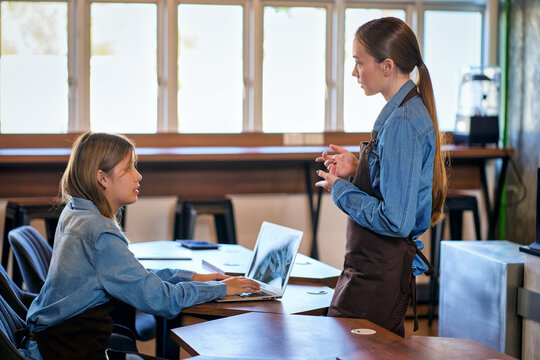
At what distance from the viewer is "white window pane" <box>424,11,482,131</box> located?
5559mm

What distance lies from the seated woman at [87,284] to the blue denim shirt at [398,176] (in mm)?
551

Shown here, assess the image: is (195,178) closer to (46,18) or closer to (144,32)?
(144,32)

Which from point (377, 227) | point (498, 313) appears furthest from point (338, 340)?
point (498, 313)

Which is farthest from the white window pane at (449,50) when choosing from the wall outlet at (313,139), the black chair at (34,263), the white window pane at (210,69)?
the black chair at (34,263)

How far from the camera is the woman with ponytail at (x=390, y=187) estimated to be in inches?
71.3

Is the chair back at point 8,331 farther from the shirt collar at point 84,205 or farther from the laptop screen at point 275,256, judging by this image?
the laptop screen at point 275,256

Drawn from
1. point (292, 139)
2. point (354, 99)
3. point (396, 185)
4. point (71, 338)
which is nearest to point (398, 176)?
point (396, 185)

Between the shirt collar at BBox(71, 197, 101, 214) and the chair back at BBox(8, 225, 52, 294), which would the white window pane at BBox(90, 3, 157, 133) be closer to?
the chair back at BBox(8, 225, 52, 294)

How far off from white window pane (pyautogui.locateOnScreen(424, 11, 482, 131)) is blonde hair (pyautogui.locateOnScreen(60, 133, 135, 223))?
13.0ft

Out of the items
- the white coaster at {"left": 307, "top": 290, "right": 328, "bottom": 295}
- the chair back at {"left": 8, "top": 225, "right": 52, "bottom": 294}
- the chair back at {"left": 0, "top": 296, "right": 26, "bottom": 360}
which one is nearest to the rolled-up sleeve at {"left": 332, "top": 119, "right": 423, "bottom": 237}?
the white coaster at {"left": 307, "top": 290, "right": 328, "bottom": 295}

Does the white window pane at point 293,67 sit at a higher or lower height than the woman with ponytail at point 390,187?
higher

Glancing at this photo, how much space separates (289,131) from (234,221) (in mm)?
1107

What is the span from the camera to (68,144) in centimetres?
485

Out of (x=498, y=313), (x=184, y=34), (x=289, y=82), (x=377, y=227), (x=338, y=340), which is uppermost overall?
(x=184, y=34)
